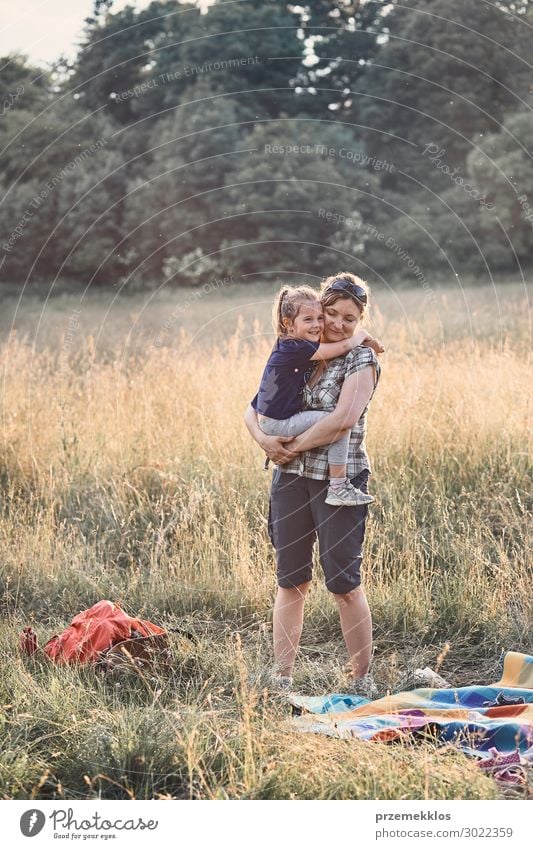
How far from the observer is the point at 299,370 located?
3.92 meters

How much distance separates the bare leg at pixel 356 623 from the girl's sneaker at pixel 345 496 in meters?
0.40

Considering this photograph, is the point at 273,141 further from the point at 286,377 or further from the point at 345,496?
the point at 345,496

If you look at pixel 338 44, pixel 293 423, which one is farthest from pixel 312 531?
pixel 338 44

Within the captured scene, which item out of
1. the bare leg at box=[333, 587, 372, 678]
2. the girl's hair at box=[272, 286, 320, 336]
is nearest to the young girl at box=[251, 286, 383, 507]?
the girl's hair at box=[272, 286, 320, 336]

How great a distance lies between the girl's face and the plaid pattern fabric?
0.51 ft

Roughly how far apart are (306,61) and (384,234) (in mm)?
3424

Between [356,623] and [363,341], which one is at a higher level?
[363,341]

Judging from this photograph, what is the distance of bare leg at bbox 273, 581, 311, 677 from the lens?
159 inches

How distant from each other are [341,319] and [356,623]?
1235 millimetres

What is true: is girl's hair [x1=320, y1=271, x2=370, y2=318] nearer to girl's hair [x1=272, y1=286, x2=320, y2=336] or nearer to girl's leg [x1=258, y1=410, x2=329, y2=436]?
girl's hair [x1=272, y1=286, x2=320, y2=336]

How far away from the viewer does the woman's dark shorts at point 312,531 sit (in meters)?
3.83

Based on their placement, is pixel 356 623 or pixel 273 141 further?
pixel 273 141

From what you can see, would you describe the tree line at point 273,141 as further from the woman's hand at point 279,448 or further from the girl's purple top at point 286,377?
the woman's hand at point 279,448
